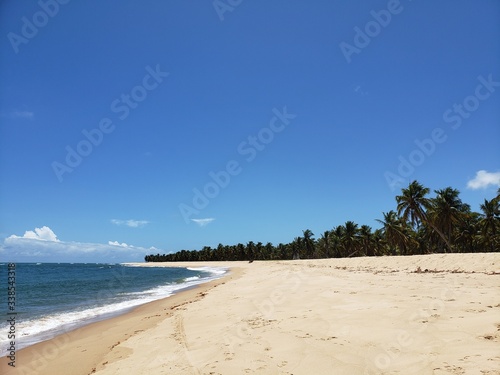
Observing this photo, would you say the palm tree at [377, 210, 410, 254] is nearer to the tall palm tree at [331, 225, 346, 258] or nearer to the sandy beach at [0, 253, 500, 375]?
the tall palm tree at [331, 225, 346, 258]

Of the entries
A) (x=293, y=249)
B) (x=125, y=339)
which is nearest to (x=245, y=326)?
(x=125, y=339)

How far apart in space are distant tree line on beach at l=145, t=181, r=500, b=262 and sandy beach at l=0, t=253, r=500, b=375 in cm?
4279

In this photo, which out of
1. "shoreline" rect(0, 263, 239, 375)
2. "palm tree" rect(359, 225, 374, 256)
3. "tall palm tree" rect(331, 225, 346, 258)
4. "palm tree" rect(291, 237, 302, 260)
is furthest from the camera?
"palm tree" rect(291, 237, 302, 260)

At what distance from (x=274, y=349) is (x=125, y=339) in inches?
231

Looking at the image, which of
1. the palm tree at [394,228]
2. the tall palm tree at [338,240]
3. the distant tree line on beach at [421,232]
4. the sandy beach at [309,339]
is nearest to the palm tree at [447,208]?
the distant tree line on beach at [421,232]

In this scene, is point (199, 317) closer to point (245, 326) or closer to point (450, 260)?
point (245, 326)

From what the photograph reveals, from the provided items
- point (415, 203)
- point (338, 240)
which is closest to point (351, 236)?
point (338, 240)

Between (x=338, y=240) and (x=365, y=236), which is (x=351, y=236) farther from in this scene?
(x=338, y=240)

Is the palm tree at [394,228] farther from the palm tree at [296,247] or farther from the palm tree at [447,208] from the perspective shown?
the palm tree at [296,247]

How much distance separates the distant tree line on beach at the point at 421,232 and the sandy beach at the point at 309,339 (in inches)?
1685

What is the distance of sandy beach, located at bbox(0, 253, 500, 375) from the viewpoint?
5.63 m

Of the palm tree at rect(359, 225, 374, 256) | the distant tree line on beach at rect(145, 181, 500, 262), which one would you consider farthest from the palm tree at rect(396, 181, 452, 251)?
the palm tree at rect(359, 225, 374, 256)

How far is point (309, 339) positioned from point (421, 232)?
270 feet

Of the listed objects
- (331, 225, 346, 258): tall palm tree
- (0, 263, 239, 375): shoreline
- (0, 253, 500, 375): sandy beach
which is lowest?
(0, 263, 239, 375): shoreline
